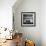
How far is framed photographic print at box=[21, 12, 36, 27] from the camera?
5.34 metres

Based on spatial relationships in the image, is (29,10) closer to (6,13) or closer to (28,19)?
(28,19)

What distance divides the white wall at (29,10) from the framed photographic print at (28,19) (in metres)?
0.15

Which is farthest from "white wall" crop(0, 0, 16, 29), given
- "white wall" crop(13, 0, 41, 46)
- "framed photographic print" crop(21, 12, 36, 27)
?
"framed photographic print" crop(21, 12, 36, 27)

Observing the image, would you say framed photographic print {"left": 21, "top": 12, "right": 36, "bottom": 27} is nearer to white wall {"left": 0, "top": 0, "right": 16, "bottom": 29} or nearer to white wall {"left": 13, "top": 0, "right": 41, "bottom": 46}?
white wall {"left": 13, "top": 0, "right": 41, "bottom": 46}

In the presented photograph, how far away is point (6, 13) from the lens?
4.57 metres

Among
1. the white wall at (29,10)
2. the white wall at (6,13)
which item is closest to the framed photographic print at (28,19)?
the white wall at (29,10)

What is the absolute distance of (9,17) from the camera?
4.55 meters

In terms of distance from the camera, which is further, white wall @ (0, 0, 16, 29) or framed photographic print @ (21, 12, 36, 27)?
framed photographic print @ (21, 12, 36, 27)

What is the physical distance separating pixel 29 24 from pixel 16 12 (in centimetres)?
84

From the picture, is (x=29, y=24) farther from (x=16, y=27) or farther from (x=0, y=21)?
(x=0, y=21)

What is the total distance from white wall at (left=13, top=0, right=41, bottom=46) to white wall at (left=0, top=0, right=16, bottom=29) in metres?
0.83

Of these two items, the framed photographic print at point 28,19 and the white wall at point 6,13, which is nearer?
the white wall at point 6,13

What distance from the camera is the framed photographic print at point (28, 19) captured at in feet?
17.5

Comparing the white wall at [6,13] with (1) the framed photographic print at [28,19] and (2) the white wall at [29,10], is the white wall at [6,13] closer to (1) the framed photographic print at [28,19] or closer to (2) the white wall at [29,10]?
(2) the white wall at [29,10]
